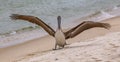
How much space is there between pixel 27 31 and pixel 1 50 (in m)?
2.33

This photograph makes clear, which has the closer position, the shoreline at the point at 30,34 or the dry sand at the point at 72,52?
the dry sand at the point at 72,52

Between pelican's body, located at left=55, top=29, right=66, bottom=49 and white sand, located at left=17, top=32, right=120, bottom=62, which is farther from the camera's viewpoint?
pelican's body, located at left=55, top=29, right=66, bottom=49

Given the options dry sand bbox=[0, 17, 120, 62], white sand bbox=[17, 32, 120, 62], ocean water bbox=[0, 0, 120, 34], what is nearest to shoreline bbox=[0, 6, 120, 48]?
ocean water bbox=[0, 0, 120, 34]

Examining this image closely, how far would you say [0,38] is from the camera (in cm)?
1011

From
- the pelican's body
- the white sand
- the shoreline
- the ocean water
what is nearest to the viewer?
the white sand

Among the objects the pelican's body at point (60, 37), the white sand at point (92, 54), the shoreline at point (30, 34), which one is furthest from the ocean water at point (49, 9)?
the white sand at point (92, 54)

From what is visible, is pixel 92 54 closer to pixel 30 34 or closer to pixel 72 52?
pixel 72 52

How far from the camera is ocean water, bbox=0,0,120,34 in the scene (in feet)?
39.2

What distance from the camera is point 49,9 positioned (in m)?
14.2

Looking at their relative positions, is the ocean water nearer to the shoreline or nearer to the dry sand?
the shoreline

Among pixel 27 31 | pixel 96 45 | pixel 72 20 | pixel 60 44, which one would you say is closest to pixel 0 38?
pixel 27 31

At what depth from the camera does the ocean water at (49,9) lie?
11.9m

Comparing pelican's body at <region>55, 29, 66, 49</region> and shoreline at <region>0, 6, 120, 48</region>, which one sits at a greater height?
shoreline at <region>0, 6, 120, 48</region>

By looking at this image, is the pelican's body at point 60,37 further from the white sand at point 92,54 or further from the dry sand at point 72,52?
the white sand at point 92,54
